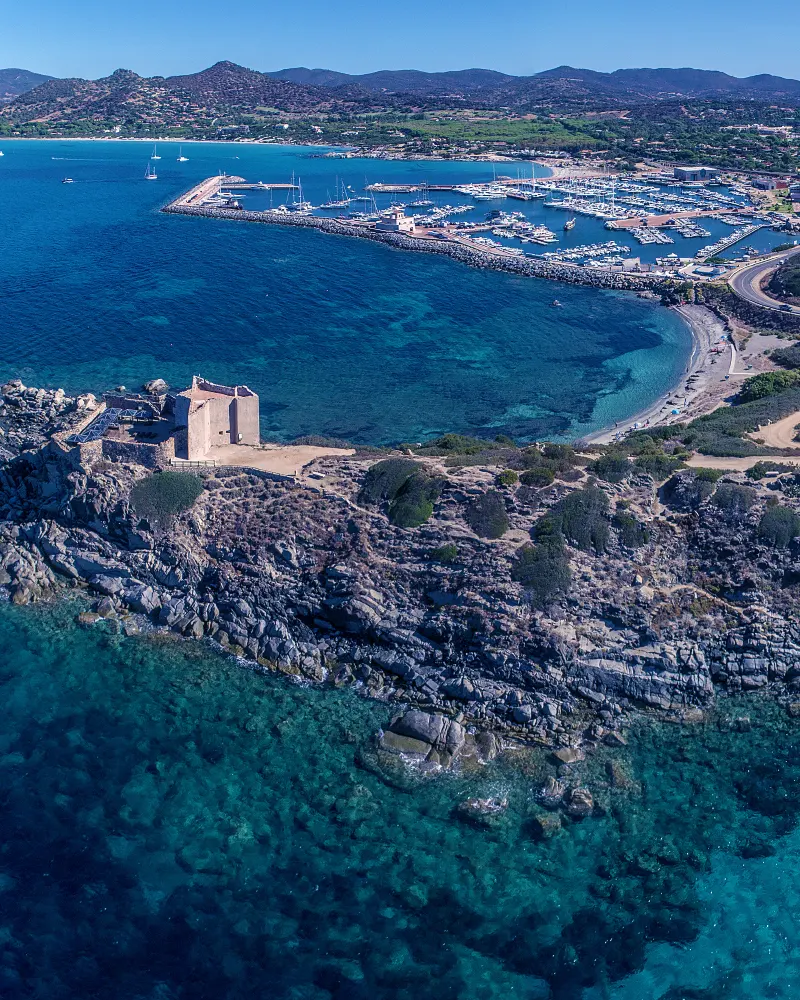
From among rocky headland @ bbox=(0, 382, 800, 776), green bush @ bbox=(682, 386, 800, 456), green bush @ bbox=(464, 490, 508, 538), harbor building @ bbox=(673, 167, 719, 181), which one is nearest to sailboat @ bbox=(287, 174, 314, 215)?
harbor building @ bbox=(673, 167, 719, 181)

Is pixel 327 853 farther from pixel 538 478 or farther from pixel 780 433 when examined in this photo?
pixel 780 433

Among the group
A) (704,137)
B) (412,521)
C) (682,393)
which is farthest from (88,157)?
(412,521)

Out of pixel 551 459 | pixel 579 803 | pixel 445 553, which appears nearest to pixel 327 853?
pixel 579 803

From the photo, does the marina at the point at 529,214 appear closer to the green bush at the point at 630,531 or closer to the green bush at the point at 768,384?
the green bush at the point at 768,384

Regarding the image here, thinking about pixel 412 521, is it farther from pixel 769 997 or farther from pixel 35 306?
pixel 35 306

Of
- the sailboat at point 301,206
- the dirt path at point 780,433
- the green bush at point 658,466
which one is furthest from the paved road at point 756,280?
the sailboat at point 301,206

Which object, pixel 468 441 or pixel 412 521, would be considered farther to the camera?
pixel 468 441

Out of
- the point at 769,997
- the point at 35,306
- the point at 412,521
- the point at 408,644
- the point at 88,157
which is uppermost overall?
the point at 88,157
